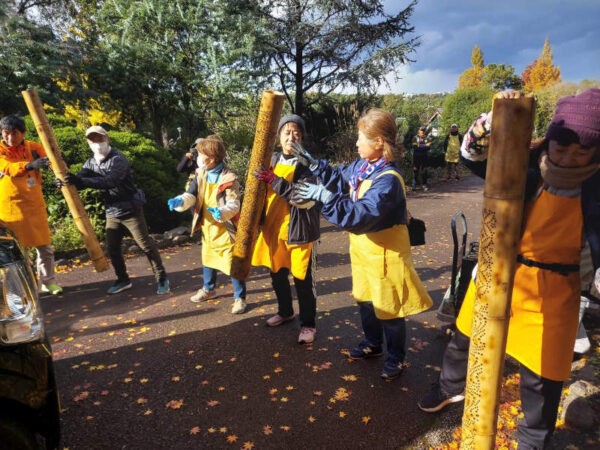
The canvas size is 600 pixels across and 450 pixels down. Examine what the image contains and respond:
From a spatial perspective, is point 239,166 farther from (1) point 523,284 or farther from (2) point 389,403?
(1) point 523,284

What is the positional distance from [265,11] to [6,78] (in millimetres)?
8061

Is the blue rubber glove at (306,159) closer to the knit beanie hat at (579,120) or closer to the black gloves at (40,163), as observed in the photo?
the knit beanie hat at (579,120)

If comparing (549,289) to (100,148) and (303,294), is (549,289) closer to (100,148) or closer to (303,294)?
(303,294)

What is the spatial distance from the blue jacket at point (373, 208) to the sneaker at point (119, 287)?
3.71m

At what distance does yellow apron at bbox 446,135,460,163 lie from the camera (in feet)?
45.4

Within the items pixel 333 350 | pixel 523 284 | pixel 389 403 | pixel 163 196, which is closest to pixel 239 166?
pixel 163 196

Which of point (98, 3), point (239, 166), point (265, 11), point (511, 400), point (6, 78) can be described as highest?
point (98, 3)

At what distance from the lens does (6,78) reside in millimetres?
7516

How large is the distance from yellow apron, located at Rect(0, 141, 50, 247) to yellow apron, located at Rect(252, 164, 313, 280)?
284cm

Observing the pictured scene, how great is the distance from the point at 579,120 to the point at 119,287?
507 cm

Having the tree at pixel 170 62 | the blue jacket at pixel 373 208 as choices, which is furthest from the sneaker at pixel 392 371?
the tree at pixel 170 62

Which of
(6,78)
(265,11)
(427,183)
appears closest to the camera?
(6,78)

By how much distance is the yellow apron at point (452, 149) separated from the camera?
13836mm

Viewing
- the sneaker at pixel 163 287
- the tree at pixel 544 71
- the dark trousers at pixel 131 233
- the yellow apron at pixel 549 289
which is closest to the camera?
the yellow apron at pixel 549 289
